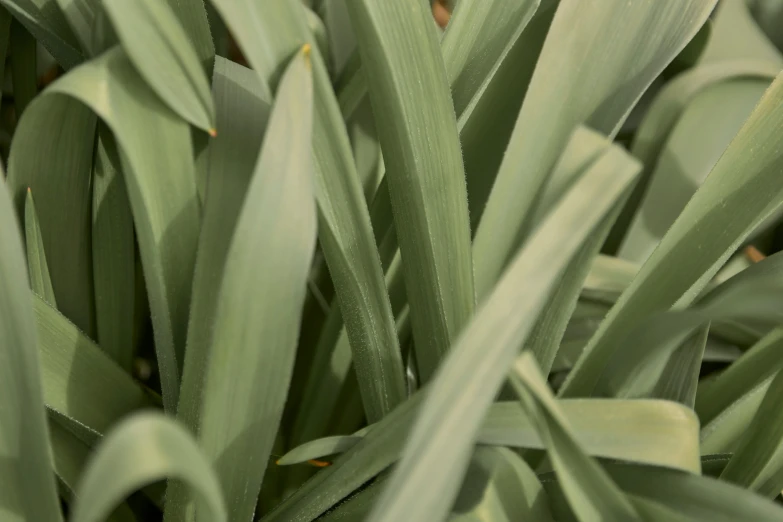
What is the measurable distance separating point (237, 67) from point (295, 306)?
115 millimetres

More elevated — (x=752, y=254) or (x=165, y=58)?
(x=165, y=58)

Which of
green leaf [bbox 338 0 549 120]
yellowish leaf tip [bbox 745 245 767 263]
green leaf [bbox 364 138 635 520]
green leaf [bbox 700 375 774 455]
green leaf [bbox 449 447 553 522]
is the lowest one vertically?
green leaf [bbox 700 375 774 455]

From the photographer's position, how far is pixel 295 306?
240 mm

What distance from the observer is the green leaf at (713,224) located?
11.3 inches

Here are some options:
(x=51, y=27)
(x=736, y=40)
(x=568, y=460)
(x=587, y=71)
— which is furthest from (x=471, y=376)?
(x=736, y=40)

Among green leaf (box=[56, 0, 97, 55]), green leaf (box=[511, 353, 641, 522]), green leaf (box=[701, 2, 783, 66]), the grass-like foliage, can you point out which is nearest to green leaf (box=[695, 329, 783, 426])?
the grass-like foliage

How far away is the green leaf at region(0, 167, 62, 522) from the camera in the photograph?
8.7 inches

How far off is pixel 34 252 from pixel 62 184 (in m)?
0.04

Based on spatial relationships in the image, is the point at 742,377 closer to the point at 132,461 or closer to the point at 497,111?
the point at 497,111

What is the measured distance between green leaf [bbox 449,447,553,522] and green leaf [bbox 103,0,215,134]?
0.52 ft

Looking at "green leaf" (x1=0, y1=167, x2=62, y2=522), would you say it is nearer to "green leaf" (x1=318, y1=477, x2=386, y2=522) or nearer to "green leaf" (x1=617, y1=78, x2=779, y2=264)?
"green leaf" (x1=318, y1=477, x2=386, y2=522)

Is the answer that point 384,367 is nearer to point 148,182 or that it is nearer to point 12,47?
point 148,182

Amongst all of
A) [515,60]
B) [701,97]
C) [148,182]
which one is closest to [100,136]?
[148,182]

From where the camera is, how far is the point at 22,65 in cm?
42
